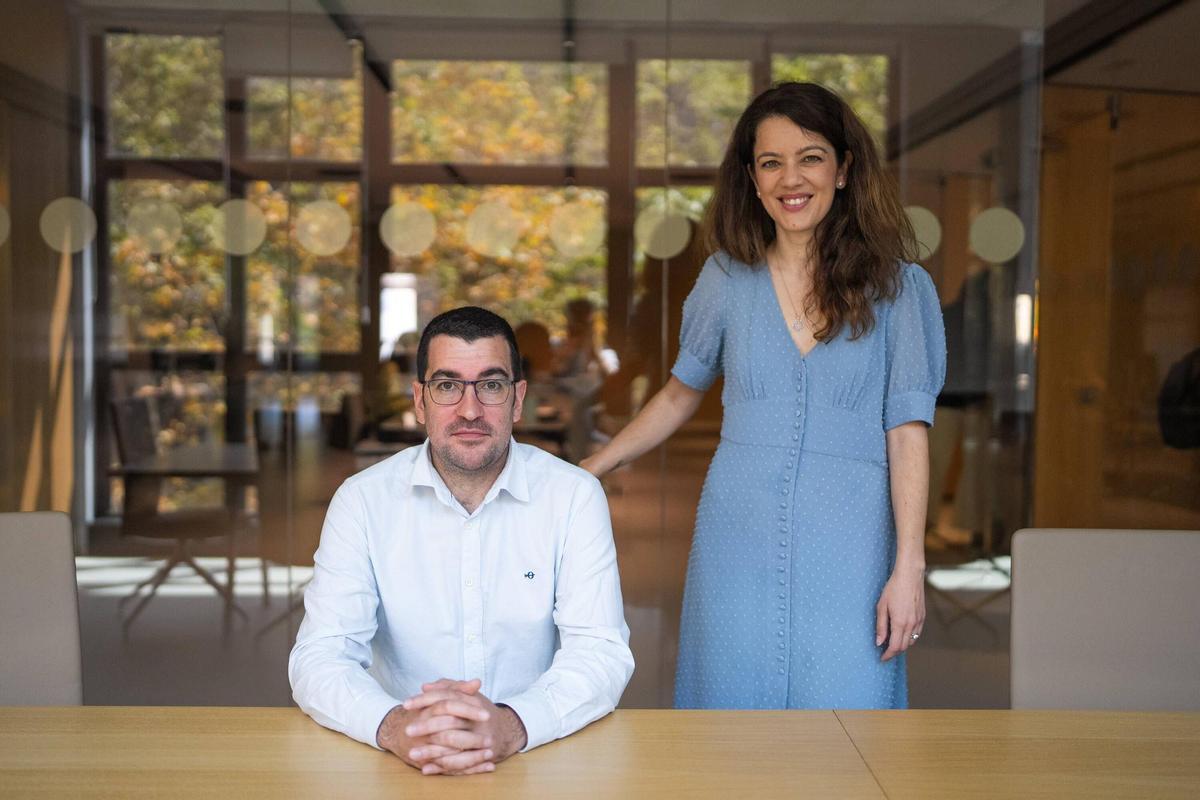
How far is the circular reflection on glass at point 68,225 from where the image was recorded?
17.6 feet

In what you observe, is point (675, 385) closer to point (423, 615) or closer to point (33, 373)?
point (423, 615)

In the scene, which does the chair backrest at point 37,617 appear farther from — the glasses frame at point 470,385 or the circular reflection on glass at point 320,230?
the circular reflection on glass at point 320,230

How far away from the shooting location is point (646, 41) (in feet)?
17.7

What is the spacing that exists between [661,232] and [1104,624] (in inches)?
127

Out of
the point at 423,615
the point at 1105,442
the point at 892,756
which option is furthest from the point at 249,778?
the point at 1105,442

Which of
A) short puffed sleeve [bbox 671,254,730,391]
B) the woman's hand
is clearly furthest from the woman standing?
short puffed sleeve [bbox 671,254,730,391]

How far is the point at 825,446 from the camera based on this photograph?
2.69 metres

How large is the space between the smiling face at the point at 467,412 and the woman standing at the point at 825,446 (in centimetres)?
46

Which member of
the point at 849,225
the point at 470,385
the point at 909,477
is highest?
the point at 849,225

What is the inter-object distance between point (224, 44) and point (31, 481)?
2058 mm

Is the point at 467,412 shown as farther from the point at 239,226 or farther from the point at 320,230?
the point at 239,226

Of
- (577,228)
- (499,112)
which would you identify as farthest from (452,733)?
(499,112)

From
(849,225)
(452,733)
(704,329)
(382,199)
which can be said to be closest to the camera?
(452,733)

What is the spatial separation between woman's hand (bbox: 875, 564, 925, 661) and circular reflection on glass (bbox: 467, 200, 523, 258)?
Answer: 3093mm
